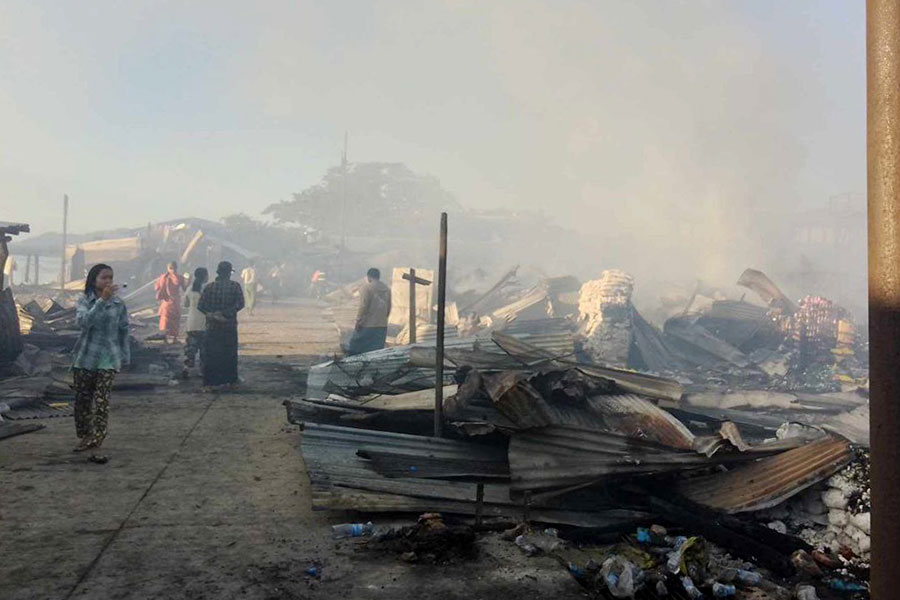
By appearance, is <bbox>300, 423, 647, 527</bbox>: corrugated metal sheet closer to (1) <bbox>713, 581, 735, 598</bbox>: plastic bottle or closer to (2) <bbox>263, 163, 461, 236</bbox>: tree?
(1) <bbox>713, 581, 735, 598</bbox>: plastic bottle

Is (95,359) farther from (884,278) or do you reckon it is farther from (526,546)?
(884,278)

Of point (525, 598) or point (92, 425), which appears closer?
point (525, 598)

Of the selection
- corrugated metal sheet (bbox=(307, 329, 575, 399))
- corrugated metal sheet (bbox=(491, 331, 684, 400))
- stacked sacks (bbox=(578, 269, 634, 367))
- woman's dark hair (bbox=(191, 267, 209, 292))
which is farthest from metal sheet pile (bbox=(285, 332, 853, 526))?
stacked sacks (bbox=(578, 269, 634, 367))

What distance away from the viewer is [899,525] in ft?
4.84

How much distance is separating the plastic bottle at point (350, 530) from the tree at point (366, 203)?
3656 cm

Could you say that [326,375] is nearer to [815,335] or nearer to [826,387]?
[826,387]

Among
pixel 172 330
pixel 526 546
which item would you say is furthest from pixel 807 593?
pixel 172 330

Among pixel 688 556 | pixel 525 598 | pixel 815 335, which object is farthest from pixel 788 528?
pixel 815 335

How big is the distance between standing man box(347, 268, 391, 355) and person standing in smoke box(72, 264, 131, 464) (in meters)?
3.92

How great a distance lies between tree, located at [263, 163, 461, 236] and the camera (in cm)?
4031

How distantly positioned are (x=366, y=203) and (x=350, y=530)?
38232 mm

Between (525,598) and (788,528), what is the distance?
203 centimetres

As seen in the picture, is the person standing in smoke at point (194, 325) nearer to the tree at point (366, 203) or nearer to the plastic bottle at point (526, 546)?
the plastic bottle at point (526, 546)

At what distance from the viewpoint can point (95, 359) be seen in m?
5.07
